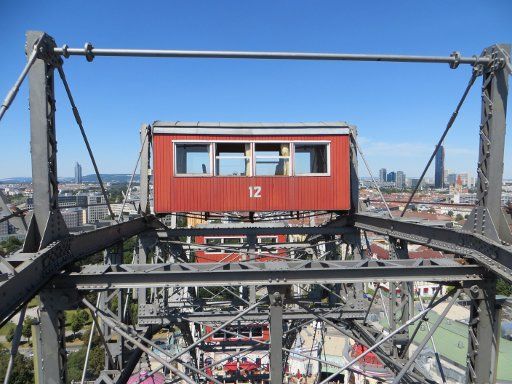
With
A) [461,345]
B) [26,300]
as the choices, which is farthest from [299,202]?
[461,345]

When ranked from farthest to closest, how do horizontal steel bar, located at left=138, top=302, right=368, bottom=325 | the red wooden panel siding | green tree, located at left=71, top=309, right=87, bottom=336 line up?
1. green tree, located at left=71, top=309, right=87, bottom=336
2. the red wooden panel siding
3. horizontal steel bar, located at left=138, top=302, right=368, bottom=325

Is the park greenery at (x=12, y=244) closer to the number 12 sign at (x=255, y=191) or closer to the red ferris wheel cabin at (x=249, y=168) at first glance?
the red ferris wheel cabin at (x=249, y=168)

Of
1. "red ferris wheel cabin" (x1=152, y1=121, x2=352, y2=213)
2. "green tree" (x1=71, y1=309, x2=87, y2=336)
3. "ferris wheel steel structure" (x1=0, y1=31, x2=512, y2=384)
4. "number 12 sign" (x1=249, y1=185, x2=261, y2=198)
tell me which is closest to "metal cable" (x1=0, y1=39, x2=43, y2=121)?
"ferris wheel steel structure" (x1=0, y1=31, x2=512, y2=384)

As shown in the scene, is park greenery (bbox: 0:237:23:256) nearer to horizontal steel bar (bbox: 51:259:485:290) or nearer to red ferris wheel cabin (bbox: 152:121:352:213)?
horizontal steel bar (bbox: 51:259:485:290)

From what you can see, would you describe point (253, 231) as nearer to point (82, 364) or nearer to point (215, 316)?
point (215, 316)

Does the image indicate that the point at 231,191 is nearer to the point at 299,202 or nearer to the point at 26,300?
the point at 299,202

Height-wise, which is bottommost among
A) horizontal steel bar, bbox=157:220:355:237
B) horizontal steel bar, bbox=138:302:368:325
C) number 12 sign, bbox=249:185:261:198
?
horizontal steel bar, bbox=138:302:368:325

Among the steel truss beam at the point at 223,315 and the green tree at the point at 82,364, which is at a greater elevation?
the steel truss beam at the point at 223,315

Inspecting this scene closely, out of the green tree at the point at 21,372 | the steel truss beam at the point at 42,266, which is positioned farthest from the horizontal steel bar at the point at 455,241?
the green tree at the point at 21,372
